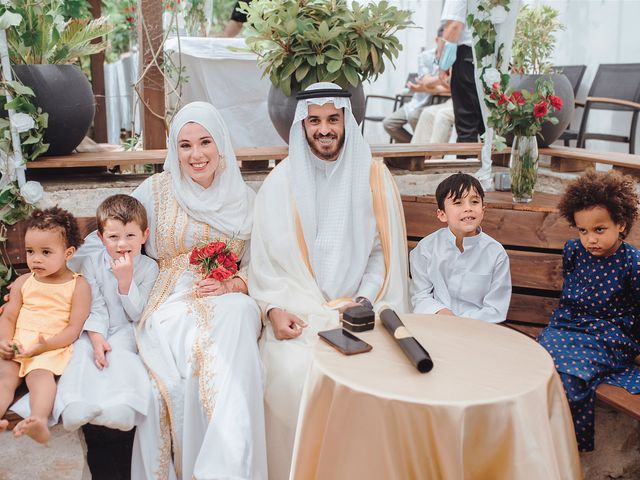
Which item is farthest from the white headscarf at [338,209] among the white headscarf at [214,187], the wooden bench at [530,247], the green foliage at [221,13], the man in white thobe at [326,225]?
the green foliage at [221,13]

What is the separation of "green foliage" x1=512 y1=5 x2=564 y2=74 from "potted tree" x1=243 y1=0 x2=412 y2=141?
1518 mm

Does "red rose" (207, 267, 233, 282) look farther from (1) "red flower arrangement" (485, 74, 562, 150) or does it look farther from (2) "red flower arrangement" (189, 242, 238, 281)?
(1) "red flower arrangement" (485, 74, 562, 150)

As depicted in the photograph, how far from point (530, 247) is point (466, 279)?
2.58 feet

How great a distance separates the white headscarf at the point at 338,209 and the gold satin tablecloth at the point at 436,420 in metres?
1.07

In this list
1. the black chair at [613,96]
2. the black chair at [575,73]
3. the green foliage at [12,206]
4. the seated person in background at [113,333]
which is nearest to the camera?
the seated person in background at [113,333]

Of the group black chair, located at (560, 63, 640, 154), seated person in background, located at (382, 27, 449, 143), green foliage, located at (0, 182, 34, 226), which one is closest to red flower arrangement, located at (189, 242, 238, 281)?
green foliage, located at (0, 182, 34, 226)

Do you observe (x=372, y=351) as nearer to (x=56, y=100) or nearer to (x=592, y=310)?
(x=592, y=310)

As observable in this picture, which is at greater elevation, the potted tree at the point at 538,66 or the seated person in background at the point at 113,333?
the potted tree at the point at 538,66

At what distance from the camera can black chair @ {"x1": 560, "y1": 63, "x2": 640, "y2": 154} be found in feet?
19.8

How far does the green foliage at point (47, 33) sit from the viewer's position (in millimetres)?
3336

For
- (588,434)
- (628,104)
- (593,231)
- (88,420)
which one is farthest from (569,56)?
(88,420)

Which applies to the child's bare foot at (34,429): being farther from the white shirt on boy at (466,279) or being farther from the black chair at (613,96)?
the black chair at (613,96)

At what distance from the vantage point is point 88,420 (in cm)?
252

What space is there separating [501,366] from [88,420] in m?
1.55
